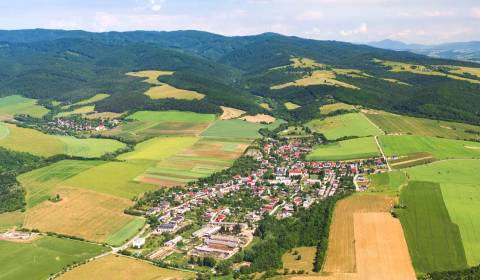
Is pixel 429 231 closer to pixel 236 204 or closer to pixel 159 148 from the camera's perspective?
pixel 236 204

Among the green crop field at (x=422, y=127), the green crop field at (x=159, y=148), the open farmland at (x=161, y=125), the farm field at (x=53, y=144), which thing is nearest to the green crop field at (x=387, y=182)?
the green crop field at (x=422, y=127)

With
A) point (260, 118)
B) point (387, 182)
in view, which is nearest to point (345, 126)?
point (260, 118)

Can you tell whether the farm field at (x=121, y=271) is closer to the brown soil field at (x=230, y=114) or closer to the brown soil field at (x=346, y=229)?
the brown soil field at (x=346, y=229)

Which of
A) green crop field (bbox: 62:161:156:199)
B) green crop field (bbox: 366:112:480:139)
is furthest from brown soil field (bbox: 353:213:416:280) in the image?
green crop field (bbox: 366:112:480:139)

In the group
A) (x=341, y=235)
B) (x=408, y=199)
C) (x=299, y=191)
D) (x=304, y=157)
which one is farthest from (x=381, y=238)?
(x=304, y=157)

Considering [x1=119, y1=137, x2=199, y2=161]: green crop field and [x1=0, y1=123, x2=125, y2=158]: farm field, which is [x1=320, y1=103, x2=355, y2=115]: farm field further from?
[x1=0, y1=123, x2=125, y2=158]: farm field

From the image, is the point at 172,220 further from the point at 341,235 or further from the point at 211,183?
the point at 341,235
